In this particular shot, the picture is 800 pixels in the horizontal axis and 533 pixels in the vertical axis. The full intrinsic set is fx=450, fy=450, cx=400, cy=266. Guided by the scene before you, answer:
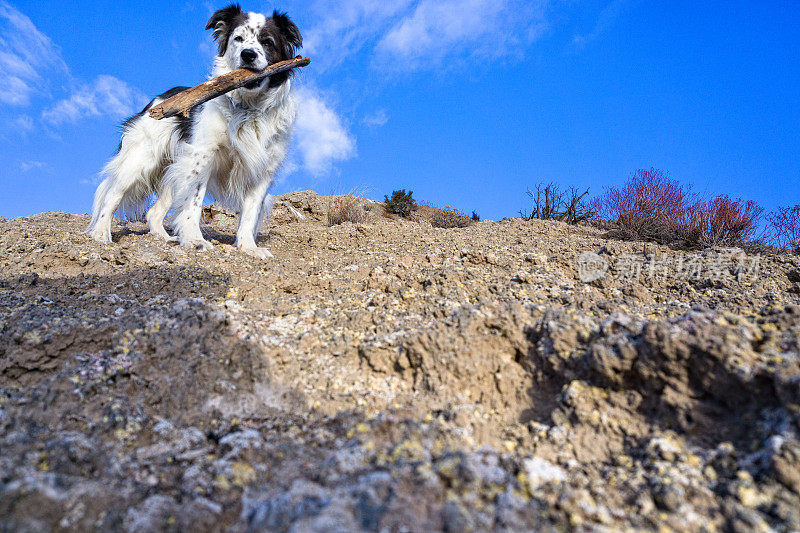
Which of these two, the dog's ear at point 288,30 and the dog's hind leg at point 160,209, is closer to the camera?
the dog's ear at point 288,30

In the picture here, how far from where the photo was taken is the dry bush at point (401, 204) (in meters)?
12.5

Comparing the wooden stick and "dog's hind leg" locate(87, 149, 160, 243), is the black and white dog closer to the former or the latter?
"dog's hind leg" locate(87, 149, 160, 243)

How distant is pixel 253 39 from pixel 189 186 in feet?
5.92

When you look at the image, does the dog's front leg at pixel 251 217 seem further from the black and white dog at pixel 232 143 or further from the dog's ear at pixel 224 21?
the dog's ear at pixel 224 21

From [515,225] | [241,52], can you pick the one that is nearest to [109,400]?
[241,52]

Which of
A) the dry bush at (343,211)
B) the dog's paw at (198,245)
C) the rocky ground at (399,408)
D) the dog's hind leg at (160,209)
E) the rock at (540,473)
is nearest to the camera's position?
the rocky ground at (399,408)

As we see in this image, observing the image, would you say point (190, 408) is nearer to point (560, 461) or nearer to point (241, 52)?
point (560, 461)

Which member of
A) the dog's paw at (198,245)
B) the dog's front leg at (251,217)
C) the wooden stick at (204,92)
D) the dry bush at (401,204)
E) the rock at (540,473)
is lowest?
the rock at (540,473)

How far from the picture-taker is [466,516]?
1208 mm

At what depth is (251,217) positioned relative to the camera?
218 inches

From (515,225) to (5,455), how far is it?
6.56m

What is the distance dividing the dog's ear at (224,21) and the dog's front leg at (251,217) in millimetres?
1712

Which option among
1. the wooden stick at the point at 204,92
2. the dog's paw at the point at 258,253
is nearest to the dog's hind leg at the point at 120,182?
the wooden stick at the point at 204,92

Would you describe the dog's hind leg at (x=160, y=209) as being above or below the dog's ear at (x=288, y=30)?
below
